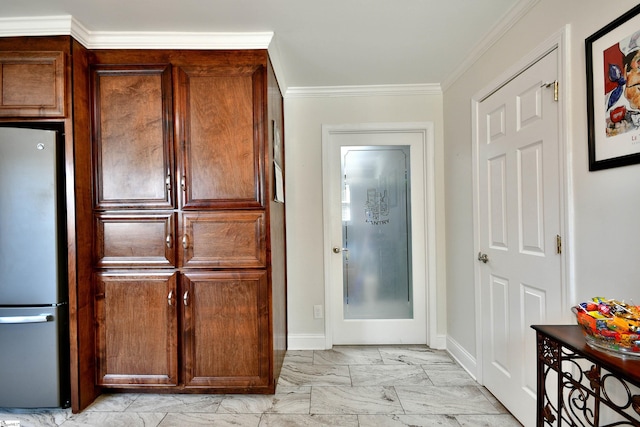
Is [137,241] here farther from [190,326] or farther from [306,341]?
[306,341]

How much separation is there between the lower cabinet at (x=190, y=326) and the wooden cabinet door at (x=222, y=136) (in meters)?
0.53

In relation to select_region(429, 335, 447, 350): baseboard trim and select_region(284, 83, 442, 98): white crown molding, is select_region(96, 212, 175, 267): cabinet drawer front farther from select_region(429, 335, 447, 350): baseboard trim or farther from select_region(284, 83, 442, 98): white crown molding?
select_region(429, 335, 447, 350): baseboard trim

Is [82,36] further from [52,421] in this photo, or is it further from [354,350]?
[354,350]

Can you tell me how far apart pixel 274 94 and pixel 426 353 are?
251 cm

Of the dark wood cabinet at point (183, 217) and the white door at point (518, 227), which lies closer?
the white door at point (518, 227)

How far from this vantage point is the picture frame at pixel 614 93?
1.15 m

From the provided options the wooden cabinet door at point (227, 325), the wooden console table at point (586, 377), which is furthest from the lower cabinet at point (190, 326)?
the wooden console table at point (586, 377)

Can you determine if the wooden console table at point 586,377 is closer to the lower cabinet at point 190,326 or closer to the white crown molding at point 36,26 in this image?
the lower cabinet at point 190,326

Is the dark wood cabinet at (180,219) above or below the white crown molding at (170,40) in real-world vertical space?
below

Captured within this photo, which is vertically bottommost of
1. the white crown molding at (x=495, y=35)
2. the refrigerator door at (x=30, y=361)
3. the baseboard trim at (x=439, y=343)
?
the baseboard trim at (x=439, y=343)

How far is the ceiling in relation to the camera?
1776 millimetres

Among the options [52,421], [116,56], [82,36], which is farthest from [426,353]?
[82,36]

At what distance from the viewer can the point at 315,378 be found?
233cm

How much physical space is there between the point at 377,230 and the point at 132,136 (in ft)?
6.83
